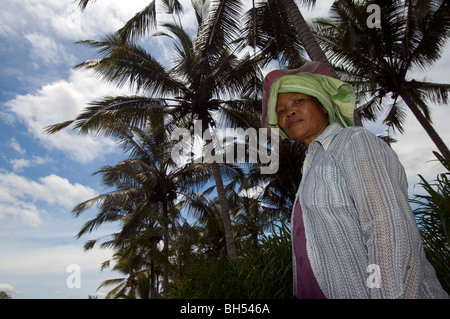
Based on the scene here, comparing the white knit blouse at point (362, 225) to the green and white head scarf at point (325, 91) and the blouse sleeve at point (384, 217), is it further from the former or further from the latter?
the green and white head scarf at point (325, 91)

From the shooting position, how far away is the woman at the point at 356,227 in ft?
3.47

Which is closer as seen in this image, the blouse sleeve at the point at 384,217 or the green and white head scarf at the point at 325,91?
the blouse sleeve at the point at 384,217

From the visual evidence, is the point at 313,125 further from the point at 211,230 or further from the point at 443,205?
the point at 211,230

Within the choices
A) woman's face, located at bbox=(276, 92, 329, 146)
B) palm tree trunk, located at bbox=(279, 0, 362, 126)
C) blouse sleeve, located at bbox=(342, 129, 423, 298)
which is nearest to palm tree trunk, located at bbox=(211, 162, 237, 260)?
palm tree trunk, located at bbox=(279, 0, 362, 126)

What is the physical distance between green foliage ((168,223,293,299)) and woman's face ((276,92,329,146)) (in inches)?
108

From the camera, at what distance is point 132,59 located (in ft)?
36.6

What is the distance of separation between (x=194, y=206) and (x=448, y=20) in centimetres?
1348

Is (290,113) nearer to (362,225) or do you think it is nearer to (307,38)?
(362,225)

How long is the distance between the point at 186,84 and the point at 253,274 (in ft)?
30.0

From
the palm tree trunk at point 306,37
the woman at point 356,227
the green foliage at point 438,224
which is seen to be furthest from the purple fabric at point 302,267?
the palm tree trunk at point 306,37

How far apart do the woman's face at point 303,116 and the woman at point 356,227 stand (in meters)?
0.15

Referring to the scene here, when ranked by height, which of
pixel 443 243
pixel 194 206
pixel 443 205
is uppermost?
pixel 194 206

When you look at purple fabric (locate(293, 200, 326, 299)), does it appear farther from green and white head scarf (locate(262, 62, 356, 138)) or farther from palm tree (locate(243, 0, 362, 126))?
palm tree (locate(243, 0, 362, 126))
